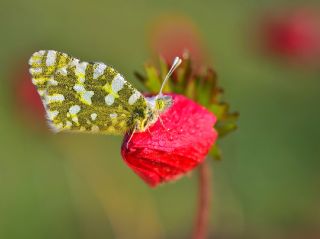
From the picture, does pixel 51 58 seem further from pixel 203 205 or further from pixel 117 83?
pixel 203 205

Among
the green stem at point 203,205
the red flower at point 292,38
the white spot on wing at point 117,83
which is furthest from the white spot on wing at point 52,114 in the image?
the red flower at point 292,38

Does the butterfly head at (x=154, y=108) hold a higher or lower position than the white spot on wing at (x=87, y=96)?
lower

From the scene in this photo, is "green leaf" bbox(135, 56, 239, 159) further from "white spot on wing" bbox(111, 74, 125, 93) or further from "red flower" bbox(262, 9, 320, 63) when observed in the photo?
"red flower" bbox(262, 9, 320, 63)

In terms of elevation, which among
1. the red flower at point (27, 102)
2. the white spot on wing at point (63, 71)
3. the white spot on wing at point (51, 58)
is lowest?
the red flower at point (27, 102)

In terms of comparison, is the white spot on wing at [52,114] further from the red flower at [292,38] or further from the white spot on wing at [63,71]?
the red flower at [292,38]

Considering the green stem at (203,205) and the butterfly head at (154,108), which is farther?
the green stem at (203,205)

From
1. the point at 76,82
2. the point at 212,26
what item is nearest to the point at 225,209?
the point at 76,82

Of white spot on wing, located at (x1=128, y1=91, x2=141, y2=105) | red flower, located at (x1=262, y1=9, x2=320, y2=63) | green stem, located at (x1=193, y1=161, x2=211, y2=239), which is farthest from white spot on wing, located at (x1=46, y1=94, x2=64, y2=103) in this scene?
red flower, located at (x1=262, y1=9, x2=320, y2=63)

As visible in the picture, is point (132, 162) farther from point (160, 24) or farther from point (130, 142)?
point (160, 24)
